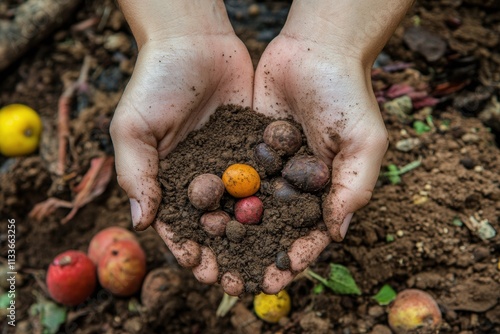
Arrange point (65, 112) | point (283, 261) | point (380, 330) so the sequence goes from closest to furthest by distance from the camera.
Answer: point (283, 261) → point (380, 330) → point (65, 112)

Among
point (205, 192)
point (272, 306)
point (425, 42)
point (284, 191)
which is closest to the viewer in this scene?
point (205, 192)

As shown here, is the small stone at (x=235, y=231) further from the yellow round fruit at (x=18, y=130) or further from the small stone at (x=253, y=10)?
the small stone at (x=253, y=10)

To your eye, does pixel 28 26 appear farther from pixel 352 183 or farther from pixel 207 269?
pixel 352 183

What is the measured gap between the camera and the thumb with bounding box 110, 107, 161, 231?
3119mm

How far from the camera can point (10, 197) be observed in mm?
4512

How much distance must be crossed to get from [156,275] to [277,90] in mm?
1686

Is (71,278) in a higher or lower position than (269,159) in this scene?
lower

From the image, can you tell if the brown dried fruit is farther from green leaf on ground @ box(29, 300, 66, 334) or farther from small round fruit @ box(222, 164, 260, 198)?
green leaf on ground @ box(29, 300, 66, 334)

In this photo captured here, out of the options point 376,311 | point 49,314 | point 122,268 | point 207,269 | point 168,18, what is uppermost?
point 168,18

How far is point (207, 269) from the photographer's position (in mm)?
3082

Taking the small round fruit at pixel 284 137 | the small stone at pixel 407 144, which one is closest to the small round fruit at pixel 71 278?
the small round fruit at pixel 284 137

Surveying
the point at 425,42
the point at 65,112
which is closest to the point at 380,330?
the point at 425,42

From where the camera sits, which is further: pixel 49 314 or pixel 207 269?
pixel 49 314

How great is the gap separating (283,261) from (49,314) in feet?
7.36
